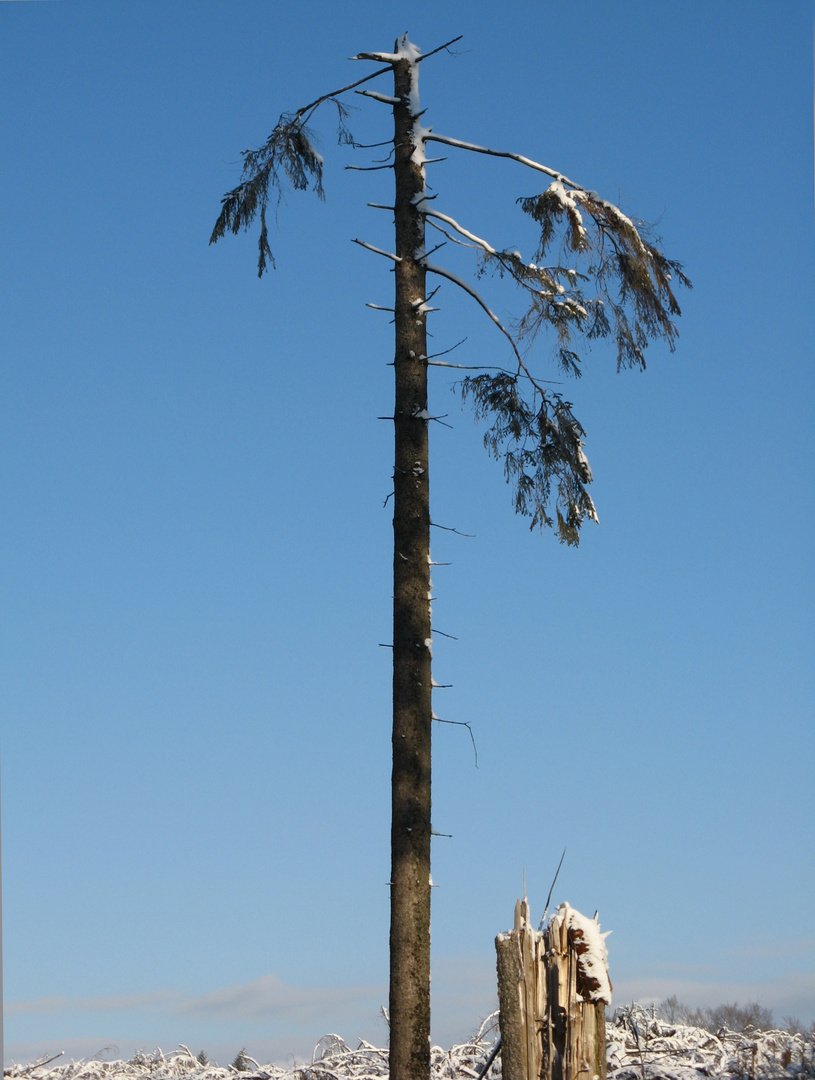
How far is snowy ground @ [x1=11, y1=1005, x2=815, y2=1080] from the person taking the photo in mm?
7859

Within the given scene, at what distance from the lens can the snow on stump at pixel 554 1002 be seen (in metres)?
6.46

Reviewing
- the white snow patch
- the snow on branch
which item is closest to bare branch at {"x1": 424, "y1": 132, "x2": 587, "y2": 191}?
the snow on branch

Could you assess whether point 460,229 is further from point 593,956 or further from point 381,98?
point 593,956

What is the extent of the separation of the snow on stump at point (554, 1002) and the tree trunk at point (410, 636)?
5.85 feet

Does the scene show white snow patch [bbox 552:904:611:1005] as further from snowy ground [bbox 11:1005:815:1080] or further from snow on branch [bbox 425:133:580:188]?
snow on branch [bbox 425:133:580:188]

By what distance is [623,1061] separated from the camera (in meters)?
8.21

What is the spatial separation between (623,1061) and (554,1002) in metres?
2.24

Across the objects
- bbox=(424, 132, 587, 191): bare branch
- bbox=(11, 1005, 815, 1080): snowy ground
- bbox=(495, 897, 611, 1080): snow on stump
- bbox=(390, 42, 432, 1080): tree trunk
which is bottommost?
bbox=(11, 1005, 815, 1080): snowy ground

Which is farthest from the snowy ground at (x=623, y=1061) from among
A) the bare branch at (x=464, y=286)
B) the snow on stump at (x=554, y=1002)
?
the bare branch at (x=464, y=286)

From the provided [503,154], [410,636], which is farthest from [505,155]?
[410,636]

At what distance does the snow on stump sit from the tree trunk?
5.85 feet

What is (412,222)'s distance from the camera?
9.92m

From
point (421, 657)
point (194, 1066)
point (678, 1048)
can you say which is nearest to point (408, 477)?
point (421, 657)

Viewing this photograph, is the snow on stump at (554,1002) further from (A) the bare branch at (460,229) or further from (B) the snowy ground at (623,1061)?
(A) the bare branch at (460,229)
